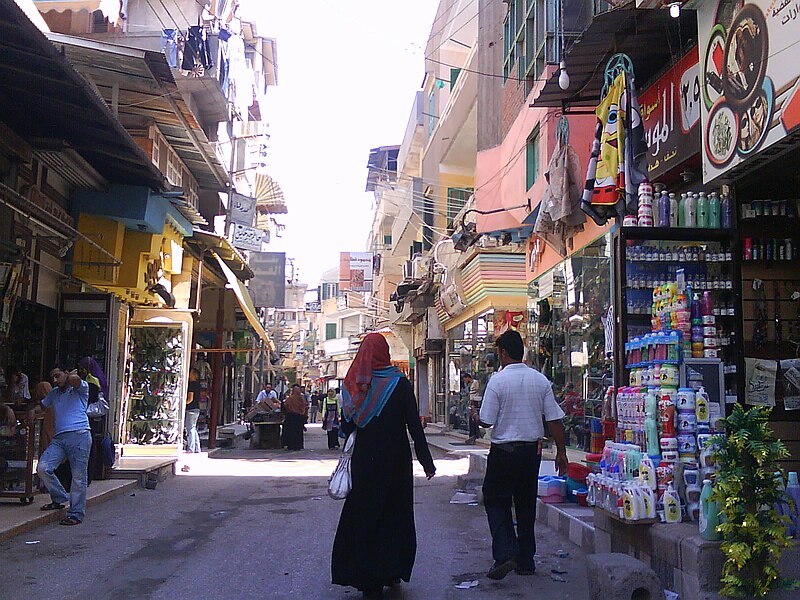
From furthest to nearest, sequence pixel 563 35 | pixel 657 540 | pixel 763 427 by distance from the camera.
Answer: pixel 563 35
pixel 657 540
pixel 763 427

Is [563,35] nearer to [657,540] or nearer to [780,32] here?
[780,32]

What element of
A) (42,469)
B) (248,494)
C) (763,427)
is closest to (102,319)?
(248,494)

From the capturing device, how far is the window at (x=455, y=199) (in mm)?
30656

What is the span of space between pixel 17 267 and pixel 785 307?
8.94m

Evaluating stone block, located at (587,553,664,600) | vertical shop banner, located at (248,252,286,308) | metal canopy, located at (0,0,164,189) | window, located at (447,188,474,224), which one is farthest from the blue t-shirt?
window, located at (447,188,474,224)

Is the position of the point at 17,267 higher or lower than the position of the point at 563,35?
lower

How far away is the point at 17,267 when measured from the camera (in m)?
10.7

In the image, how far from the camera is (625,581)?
5074 millimetres

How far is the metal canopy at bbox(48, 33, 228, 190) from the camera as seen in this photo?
44.9 feet

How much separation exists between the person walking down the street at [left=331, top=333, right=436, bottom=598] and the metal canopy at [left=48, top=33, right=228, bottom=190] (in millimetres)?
8443

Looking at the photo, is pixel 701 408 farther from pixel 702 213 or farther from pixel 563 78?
pixel 563 78

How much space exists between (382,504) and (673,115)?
5.42 meters

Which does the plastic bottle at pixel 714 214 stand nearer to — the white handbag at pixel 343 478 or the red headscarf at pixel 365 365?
the red headscarf at pixel 365 365

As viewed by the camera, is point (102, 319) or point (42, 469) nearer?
point (42, 469)
